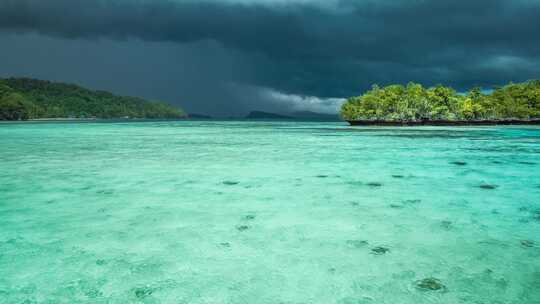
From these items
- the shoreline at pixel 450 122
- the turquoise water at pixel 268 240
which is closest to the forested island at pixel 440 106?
the shoreline at pixel 450 122

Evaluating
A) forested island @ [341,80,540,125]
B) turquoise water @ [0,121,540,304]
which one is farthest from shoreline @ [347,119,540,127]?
turquoise water @ [0,121,540,304]

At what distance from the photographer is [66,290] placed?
16.2 ft

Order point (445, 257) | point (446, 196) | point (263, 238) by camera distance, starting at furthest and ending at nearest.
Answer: point (446, 196), point (263, 238), point (445, 257)

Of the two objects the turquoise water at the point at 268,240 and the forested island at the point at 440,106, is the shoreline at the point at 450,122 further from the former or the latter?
the turquoise water at the point at 268,240

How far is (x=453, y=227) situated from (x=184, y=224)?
5.78 metres

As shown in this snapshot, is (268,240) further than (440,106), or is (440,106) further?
(440,106)

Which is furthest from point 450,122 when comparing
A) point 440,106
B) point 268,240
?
point 268,240

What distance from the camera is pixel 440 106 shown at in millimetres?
113938

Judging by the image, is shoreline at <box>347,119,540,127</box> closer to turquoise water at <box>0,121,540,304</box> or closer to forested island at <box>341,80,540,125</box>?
forested island at <box>341,80,540,125</box>

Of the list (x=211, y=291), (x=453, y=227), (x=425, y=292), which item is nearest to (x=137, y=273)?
(x=211, y=291)

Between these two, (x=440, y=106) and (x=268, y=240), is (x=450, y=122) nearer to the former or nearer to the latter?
(x=440, y=106)

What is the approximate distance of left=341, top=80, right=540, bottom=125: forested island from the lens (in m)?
113

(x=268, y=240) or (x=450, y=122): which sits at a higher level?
(x=450, y=122)

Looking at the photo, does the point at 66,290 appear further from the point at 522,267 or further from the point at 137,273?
the point at 522,267
